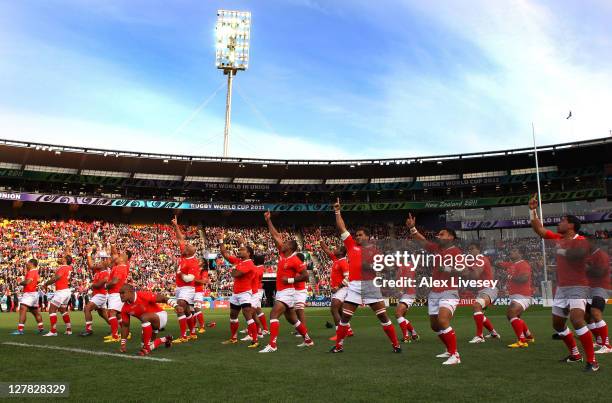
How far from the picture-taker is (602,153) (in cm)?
4925

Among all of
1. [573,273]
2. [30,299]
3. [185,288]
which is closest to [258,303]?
[185,288]

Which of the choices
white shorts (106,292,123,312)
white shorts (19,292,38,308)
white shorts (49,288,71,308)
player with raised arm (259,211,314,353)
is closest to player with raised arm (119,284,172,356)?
white shorts (106,292,123,312)

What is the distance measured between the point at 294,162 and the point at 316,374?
4466 centimetres

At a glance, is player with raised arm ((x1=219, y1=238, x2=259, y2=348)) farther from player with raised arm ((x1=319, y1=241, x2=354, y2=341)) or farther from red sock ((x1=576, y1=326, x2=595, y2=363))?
red sock ((x1=576, y1=326, x2=595, y2=363))

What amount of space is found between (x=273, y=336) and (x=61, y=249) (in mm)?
36969

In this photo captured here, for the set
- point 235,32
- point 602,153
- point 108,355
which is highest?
point 235,32

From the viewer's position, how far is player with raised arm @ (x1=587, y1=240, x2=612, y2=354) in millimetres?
8688

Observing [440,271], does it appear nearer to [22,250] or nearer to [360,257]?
[360,257]

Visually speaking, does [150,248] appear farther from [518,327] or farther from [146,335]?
[518,327]

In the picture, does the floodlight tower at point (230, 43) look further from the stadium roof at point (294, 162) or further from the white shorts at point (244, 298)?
the white shorts at point (244, 298)

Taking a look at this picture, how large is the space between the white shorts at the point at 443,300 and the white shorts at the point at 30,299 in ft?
39.9

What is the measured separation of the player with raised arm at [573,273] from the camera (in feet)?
27.0

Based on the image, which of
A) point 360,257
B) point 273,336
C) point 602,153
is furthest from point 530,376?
point 602,153

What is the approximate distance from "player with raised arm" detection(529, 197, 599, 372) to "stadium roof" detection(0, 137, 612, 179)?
43.0 meters
